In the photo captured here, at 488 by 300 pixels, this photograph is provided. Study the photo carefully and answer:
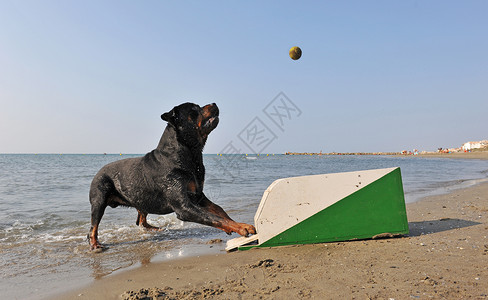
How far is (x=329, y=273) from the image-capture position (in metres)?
2.51

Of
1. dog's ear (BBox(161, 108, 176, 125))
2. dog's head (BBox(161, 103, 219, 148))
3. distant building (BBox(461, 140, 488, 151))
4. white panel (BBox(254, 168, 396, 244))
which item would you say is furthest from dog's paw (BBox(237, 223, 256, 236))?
distant building (BBox(461, 140, 488, 151))

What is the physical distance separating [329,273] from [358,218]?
1.09 m

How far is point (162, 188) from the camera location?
148 inches

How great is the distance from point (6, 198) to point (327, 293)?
29.6 feet

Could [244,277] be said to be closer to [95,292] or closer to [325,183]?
[95,292]

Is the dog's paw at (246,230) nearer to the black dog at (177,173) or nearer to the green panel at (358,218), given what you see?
the black dog at (177,173)

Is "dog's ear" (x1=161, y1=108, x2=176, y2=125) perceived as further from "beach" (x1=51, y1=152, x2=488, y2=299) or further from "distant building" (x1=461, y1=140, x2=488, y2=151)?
"distant building" (x1=461, y1=140, x2=488, y2=151)

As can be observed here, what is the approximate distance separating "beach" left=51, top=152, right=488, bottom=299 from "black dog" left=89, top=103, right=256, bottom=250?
0.63m

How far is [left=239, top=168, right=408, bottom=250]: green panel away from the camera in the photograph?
3.35m

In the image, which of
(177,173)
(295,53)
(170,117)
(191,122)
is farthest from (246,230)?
(295,53)

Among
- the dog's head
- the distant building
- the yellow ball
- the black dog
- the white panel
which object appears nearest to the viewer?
the white panel

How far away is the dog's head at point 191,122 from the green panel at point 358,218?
1525 millimetres

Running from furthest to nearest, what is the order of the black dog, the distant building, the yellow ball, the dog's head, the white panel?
the distant building
the yellow ball
the dog's head
the black dog
the white panel

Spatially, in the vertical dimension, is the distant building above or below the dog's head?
above
